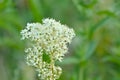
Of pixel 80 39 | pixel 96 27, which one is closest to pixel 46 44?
pixel 96 27

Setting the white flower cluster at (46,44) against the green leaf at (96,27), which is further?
the green leaf at (96,27)

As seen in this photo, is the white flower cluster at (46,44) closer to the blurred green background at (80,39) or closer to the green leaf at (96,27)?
the blurred green background at (80,39)

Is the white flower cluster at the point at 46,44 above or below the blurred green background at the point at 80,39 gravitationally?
below

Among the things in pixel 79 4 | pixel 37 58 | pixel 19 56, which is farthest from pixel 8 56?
pixel 37 58

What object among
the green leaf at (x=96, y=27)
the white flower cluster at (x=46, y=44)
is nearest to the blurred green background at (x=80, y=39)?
the green leaf at (x=96, y=27)

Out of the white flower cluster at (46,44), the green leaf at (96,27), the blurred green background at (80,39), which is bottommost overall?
the white flower cluster at (46,44)

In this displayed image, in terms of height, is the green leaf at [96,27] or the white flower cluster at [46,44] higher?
the green leaf at [96,27]
